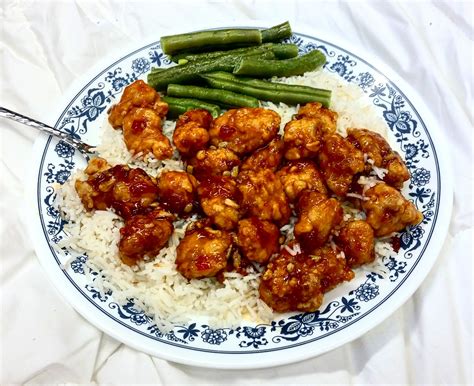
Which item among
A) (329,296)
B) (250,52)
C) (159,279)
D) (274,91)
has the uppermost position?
(250,52)

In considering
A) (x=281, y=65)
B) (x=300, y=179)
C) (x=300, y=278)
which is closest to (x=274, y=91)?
(x=281, y=65)

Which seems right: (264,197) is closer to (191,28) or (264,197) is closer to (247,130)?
(247,130)

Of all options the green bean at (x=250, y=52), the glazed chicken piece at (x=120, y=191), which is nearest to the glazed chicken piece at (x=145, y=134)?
the glazed chicken piece at (x=120, y=191)

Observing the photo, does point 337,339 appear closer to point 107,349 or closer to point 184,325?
point 184,325

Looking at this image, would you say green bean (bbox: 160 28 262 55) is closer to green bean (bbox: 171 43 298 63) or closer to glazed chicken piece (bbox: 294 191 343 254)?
green bean (bbox: 171 43 298 63)

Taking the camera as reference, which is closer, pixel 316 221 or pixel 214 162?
pixel 316 221

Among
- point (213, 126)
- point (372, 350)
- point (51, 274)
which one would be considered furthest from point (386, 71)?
point (51, 274)
